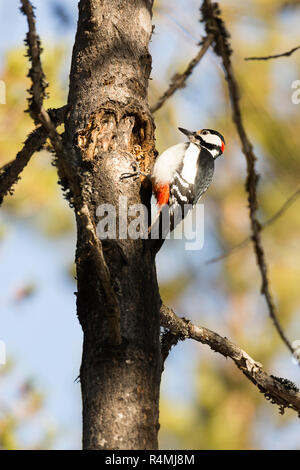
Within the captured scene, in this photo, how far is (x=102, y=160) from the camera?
1957 mm

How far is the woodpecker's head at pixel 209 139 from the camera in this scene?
13.2ft

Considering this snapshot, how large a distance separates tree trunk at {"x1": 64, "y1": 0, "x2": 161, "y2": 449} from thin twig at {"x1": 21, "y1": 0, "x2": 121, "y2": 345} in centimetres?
3

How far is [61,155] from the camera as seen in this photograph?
56.7 inches

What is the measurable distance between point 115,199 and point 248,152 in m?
0.44

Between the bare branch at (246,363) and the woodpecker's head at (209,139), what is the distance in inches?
84.3

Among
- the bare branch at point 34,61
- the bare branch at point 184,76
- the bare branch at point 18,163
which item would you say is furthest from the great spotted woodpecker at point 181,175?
the bare branch at point 34,61

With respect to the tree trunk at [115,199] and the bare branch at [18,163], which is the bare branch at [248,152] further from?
the bare branch at [18,163]

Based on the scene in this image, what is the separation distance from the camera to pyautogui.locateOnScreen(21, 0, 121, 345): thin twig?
4.42ft

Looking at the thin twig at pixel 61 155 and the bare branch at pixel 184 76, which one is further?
the bare branch at pixel 184 76

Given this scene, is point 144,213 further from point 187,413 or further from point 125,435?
point 187,413

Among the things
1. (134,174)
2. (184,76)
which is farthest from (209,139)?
(134,174)

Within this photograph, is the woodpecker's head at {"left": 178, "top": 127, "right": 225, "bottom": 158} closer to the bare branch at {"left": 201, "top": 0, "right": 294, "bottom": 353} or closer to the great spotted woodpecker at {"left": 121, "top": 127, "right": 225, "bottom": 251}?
the great spotted woodpecker at {"left": 121, "top": 127, "right": 225, "bottom": 251}

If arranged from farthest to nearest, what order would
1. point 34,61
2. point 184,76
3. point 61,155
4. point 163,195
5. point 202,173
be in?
point 202,173, point 163,195, point 184,76, point 61,155, point 34,61

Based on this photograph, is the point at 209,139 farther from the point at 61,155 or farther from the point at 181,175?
the point at 61,155
